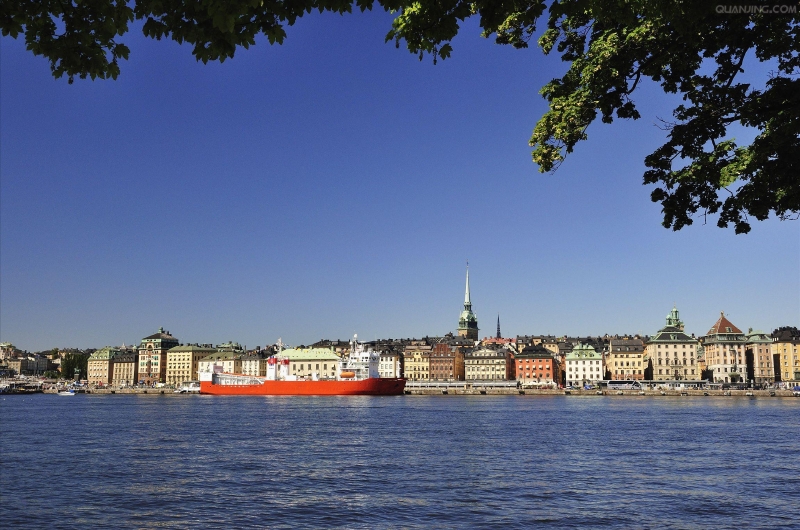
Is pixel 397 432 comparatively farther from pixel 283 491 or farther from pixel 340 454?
pixel 283 491

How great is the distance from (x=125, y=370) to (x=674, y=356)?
413ft

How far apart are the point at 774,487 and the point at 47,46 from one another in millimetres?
19130

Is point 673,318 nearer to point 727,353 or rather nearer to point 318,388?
point 727,353

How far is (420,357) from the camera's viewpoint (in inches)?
5965

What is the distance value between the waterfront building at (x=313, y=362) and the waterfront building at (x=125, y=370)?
149 ft

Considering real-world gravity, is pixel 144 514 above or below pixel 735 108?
below

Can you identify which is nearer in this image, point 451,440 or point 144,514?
point 144,514

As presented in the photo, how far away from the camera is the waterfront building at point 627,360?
452 feet

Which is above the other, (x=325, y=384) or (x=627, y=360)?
(x=627, y=360)

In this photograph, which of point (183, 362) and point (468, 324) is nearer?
point (183, 362)

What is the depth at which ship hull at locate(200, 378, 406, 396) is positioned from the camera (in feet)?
331

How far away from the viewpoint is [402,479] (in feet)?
64.0

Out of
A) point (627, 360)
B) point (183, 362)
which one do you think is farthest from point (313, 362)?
point (627, 360)

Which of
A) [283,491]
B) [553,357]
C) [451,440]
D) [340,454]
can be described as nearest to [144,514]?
[283,491]
